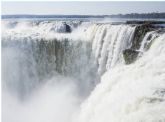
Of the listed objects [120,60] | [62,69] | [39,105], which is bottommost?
[39,105]

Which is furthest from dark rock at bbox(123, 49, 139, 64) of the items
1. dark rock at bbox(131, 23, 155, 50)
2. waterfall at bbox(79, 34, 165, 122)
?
dark rock at bbox(131, 23, 155, 50)

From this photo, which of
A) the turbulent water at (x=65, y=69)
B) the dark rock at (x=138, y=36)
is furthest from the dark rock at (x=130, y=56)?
the dark rock at (x=138, y=36)

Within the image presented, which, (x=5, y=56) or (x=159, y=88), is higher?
(x=159, y=88)

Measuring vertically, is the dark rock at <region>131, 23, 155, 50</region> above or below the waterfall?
above

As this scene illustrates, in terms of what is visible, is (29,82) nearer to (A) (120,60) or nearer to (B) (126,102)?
(A) (120,60)

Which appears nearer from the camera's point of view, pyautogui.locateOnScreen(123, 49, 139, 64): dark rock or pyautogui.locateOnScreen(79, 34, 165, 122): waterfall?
pyautogui.locateOnScreen(79, 34, 165, 122): waterfall

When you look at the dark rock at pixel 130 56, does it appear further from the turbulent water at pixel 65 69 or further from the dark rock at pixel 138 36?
the dark rock at pixel 138 36

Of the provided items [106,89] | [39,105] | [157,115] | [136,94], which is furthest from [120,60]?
[157,115]

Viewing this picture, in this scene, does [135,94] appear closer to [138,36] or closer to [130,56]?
[130,56]

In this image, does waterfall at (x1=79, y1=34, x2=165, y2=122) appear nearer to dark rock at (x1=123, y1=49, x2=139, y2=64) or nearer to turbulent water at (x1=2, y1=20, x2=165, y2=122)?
turbulent water at (x1=2, y1=20, x2=165, y2=122)
